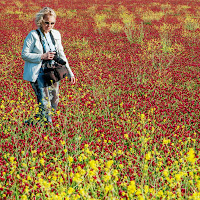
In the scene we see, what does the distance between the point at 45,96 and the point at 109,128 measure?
1203 millimetres

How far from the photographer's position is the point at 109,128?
3855 millimetres

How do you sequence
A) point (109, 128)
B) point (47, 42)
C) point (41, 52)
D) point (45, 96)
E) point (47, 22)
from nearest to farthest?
point (47, 22)
point (41, 52)
point (47, 42)
point (45, 96)
point (109, 128)

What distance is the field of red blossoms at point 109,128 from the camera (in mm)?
2439

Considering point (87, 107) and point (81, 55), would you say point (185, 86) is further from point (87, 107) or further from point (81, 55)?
point (81, 55)

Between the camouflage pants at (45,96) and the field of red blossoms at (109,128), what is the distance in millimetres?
155

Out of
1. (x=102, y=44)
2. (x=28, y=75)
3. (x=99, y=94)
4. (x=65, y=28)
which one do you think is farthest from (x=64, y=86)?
(x=65, y=28)

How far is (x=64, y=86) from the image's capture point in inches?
211

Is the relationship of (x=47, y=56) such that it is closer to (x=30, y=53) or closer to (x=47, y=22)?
Answer: (x=30, y=53)

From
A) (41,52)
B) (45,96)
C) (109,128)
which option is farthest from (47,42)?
(109,128)

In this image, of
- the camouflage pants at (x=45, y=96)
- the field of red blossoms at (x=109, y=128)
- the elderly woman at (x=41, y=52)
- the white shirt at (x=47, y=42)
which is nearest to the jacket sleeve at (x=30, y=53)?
the elderly woman at (x=41, y=52)

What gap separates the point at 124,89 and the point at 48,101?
6.81ft

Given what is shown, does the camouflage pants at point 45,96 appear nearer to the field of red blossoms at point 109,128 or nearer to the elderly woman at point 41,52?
the elderly woman at point 41,52

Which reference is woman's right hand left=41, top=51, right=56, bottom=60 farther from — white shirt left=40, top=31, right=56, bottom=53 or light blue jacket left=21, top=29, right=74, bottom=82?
white shirt left=40, top=31, right=56, bottom=53

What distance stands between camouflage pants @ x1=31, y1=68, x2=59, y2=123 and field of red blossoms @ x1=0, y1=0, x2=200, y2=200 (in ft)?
0.51
